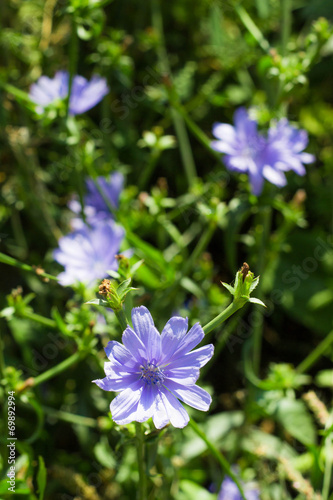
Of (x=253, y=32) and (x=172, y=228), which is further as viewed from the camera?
(x=172, y=228)

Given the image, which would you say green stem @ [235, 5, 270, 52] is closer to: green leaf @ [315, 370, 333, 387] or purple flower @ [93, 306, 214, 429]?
purple flower @ [93, 306, 214, 429]

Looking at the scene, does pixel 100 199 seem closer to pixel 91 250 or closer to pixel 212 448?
pixel 91 250

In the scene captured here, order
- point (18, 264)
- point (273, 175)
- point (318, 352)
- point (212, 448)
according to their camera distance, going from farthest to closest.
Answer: point (318, 352), point (273, 175), point (18, 264), point (212, 448)

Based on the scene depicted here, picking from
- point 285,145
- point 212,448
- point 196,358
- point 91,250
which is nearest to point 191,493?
point 212,448

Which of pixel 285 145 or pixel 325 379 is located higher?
pixel 285 145

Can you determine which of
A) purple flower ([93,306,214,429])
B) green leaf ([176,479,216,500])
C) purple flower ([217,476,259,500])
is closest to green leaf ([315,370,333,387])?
purple flower ([217,476,259,500])

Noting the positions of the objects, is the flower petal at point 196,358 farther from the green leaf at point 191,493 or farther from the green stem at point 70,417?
the green leaf at point 191,493
